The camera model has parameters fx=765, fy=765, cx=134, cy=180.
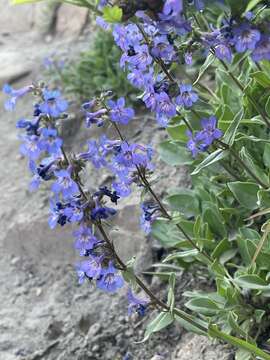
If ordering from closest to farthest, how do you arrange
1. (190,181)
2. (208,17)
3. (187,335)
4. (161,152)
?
(187,335)
(161,152)
(190,181)
(208,17)

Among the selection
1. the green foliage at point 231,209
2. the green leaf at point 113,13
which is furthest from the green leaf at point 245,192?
the green leaf at point 113,13

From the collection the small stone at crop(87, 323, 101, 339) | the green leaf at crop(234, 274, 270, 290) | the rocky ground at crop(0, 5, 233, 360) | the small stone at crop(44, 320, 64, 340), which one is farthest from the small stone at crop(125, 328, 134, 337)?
the green leaf at crop(234, 274, 270, 290)

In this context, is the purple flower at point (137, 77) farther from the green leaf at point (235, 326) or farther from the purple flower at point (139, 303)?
the green leaf at point (235, 326)

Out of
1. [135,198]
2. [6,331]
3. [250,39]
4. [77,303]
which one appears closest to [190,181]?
[135,198]

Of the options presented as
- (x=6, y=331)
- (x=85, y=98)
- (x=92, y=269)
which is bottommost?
(x=6, y=331)

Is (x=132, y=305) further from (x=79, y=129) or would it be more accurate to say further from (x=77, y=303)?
(x=79, y=129)

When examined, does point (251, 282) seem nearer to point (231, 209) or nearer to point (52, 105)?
point (231, 209)

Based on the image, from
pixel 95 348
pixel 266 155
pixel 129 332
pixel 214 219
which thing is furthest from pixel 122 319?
pixel 266 155
